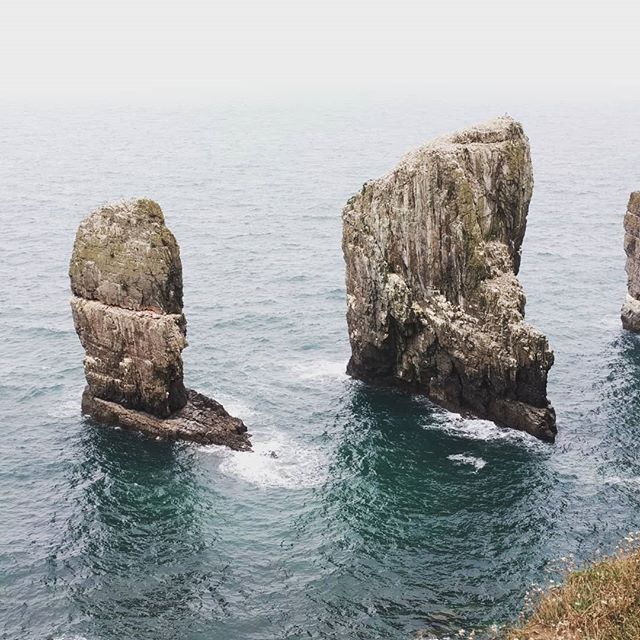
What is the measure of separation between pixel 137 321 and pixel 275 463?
15.7 meters

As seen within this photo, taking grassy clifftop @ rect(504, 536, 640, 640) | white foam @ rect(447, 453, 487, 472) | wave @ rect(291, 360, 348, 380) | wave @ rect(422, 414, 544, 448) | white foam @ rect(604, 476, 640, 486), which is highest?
grassy clifftop @ rect(504, 536, 640, 640)

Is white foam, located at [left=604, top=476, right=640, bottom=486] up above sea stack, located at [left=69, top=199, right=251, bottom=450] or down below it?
below

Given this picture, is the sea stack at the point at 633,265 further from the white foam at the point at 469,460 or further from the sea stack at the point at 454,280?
the white foam at the point at 469,460

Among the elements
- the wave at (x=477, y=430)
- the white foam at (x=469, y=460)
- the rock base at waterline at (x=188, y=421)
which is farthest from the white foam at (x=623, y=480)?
the rock base at waterline at (x=188, y=421)

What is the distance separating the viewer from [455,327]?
7306cm

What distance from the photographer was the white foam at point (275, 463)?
65312 mm

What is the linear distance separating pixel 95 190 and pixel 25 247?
44049 mm

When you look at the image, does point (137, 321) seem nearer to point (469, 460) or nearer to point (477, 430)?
point (469, 460)

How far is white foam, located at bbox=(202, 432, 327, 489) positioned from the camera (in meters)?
65.3

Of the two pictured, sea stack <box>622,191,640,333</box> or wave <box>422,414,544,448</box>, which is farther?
sea stack <box>622,191,640,333</box>

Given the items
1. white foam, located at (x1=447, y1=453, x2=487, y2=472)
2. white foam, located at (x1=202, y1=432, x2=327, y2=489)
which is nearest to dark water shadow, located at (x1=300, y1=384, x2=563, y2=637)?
white foam, located at (x1=447, y1=453, x2=487, y2=472)

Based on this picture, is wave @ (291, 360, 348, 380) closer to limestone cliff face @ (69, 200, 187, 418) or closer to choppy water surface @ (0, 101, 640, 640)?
choppy water surface @ (0, 101, 640, 640)

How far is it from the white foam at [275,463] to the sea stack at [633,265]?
4067cm

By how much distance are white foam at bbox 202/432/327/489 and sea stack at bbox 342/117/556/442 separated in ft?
44.7
